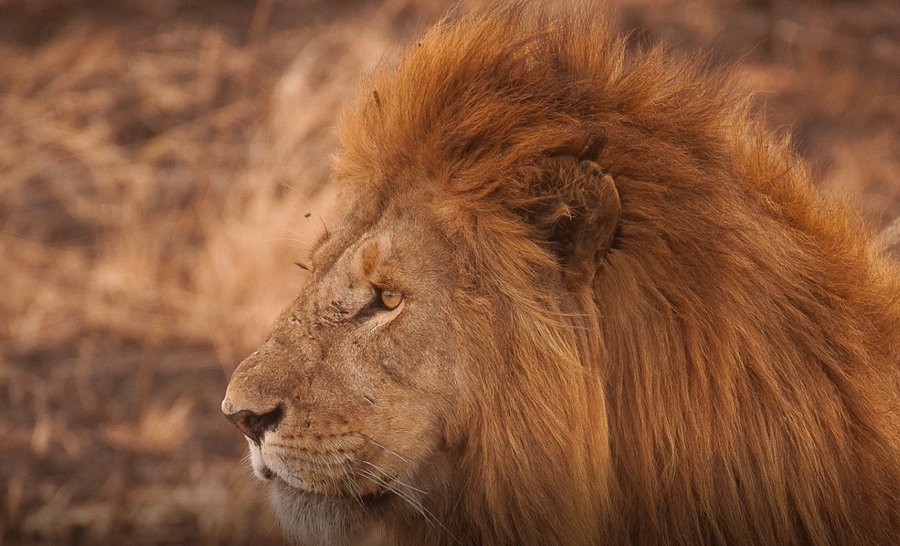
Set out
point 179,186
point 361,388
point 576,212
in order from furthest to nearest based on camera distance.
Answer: point 179,186
point 361,388
point 576,212

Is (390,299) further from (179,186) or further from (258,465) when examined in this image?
(179,186)

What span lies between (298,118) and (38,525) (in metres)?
2.98

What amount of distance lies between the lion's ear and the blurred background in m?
2.03

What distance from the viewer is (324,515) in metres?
2.17

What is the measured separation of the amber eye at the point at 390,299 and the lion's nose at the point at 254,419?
31 centimetres

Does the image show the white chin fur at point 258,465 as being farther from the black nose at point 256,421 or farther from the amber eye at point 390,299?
the amber eye at point 390,299

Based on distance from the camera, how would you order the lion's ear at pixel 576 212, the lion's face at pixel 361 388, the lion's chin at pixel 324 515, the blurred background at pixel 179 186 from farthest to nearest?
the blurred background at pixel 179 186 < the lion's chin at pixel 324 515 < the lion's face at pixel 361 388 < the lion's ear at pixel 576 212

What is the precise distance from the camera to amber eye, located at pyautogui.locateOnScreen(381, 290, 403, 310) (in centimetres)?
211

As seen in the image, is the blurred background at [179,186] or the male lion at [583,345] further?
the blurred background at [179,186]

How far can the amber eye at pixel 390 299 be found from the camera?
6.92 ft

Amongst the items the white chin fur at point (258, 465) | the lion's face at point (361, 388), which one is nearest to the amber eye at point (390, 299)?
the lion's face at point (361, 388)

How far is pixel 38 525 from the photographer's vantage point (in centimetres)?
398

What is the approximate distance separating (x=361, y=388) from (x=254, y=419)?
0.79ft

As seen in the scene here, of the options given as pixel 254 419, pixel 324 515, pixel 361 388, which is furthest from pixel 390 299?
pixel 324 515
